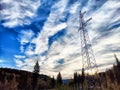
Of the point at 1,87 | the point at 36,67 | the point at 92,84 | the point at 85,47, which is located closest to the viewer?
the point at 1,87

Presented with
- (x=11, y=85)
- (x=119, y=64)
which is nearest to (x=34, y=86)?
(x=119, y=64)

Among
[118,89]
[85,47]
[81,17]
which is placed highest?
[81,17]

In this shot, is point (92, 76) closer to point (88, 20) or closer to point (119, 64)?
point (88, 20)

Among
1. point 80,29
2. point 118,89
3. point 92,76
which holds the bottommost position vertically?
point 118,89

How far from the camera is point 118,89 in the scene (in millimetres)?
10375

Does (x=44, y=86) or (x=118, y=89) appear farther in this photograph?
(x=44, y=86)

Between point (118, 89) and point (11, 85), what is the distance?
7.96 meters

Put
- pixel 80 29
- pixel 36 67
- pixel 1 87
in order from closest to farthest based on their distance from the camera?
pixel 1 87
pixel 80 29
pixel 36 67

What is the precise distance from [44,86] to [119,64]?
42082mm

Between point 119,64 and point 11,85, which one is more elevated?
point 119,64

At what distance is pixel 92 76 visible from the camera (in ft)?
64.6

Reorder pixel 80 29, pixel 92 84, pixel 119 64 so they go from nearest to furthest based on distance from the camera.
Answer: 1. pixel 92 84
2. pixel 80 29
3. pixel 119 64

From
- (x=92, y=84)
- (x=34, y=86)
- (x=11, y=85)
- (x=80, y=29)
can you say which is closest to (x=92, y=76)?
(x=92, y=84)

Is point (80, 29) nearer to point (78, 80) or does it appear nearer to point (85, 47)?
point (85, 47)
